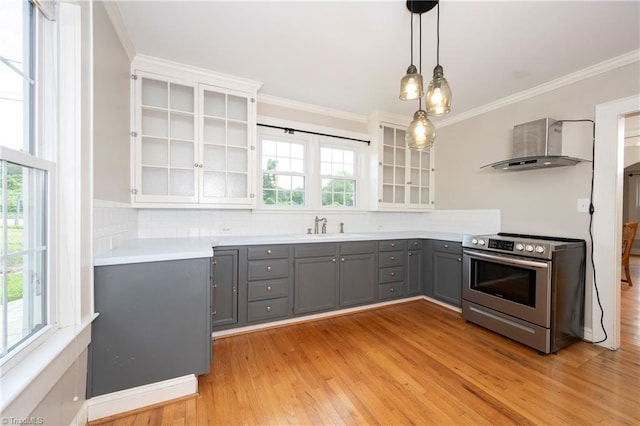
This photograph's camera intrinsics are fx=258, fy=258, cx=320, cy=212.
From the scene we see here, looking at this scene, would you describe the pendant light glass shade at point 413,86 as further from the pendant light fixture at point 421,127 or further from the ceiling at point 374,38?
the ceiling at point 374,38

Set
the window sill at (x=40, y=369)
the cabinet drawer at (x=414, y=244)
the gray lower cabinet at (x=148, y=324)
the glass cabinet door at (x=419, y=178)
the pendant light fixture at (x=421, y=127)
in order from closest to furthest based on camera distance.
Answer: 1. the window sill at (x=40, y=369)
2. the gray lower cabinet at (x=148, y=324)
3. the pendant light fixture at (x=421, y=127)
4. the cabinet drawer at (x=414, y=244)
5. the glass cabinet door at (x=419, y=178)

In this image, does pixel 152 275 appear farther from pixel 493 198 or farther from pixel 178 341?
pixel 493 198

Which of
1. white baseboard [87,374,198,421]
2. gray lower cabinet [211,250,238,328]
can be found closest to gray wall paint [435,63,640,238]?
gray lower cabinet [211,250,238,328]

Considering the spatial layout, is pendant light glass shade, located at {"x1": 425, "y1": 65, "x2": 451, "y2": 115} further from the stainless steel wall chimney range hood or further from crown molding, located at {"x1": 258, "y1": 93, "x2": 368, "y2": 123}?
crown molding, located at {"x1": 258, "y1": 93, "x2": 368, "y2": 123}

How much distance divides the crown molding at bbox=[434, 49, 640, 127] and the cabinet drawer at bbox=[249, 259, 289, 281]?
3054 mm

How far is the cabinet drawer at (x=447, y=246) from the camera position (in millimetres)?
3062

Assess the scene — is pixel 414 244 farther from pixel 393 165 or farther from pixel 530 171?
pixel 530 171

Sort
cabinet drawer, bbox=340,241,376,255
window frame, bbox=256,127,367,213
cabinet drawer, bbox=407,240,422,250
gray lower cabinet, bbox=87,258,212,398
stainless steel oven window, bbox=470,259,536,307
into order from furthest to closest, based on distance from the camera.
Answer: cabinet drawer, bbox=407,240,422,250, window frame, bbox=256,127,367,213, cabinet drawer, bbox=340,241,376,255, stainless steel oven window, bbox=470,259,536,307, gray lower cabinet, bbox=87,258,212,398

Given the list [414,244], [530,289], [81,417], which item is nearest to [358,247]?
[414,244]

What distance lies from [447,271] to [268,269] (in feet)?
7.18

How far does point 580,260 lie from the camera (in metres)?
2.40

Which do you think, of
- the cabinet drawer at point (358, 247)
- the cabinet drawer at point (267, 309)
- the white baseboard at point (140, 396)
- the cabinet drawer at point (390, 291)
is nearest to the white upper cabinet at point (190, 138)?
the cabinet drawer at point (267, 309)

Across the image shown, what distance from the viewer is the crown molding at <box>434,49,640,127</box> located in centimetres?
219

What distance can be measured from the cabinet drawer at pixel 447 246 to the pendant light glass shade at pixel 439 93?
2.04 m
